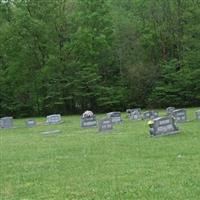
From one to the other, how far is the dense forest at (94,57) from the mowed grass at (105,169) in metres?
26.9

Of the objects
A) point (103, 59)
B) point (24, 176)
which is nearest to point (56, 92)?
point (103, 59)

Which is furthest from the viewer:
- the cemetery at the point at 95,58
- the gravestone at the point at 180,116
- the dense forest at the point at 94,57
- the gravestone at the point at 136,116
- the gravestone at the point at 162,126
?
the dense forest at the point at 94,57

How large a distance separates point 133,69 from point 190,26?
6.47m

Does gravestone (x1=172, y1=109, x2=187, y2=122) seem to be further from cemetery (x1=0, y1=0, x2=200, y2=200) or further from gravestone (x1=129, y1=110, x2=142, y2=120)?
cemetery (x1=0, y1=0, x2=200, y2=200)

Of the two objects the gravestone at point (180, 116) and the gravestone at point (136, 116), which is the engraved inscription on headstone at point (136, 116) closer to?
the gravestone at point (136, 116)

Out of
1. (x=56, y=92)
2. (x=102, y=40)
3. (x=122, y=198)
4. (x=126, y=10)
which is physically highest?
(x=126, y=10)

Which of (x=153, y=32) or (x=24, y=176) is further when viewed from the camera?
(x=153, y=32)

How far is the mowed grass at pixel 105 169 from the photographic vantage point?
8.63 m

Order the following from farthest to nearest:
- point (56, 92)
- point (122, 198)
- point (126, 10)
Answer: point (126, 10) < point (56, 92) < point (122, 198)

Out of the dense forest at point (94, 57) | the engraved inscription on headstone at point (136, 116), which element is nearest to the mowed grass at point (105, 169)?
the engraved inscription on headstone at point (136, 116)

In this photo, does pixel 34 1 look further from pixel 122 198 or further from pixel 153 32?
pixel 122 198

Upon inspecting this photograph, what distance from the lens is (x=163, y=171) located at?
10.3 metres

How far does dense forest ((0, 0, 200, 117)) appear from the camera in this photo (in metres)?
44.7

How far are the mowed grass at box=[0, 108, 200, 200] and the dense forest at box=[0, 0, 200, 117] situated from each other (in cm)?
2689
